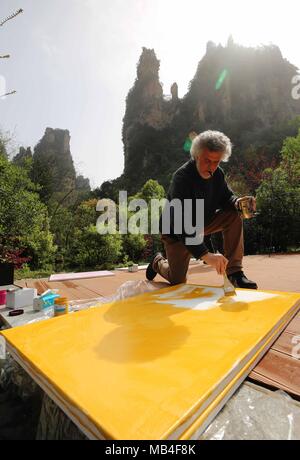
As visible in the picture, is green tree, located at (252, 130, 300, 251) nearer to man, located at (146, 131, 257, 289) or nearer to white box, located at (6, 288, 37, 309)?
man, located at (146, 131, 257, 289)

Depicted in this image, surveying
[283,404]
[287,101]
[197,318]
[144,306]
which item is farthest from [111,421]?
[287,101]

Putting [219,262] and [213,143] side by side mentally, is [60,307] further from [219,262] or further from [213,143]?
[213,143]

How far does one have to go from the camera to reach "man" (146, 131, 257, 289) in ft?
5.30

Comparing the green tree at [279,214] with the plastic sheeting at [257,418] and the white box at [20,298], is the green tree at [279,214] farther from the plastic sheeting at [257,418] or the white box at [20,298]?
the plastic sheeting at [257,418]

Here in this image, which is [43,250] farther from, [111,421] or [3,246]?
[111,421]

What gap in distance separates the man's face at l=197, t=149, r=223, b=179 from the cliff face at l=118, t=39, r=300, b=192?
29871 mm

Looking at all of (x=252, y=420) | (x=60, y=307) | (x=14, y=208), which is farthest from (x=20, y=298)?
(x=14, y=208)

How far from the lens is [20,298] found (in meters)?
1.58

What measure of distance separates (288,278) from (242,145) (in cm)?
2968

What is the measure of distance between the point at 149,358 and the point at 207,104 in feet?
143

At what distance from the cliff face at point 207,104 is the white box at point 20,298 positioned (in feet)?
98.5

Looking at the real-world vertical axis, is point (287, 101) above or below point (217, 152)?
above

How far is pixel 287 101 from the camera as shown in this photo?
35.7 metres

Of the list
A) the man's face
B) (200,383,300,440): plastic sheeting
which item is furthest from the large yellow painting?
the man's face
